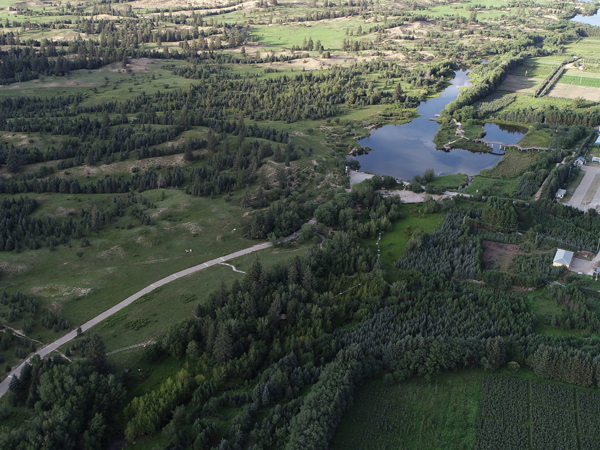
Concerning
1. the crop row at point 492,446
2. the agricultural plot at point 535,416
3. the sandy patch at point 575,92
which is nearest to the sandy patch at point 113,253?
the agricultural plot at point 535,416

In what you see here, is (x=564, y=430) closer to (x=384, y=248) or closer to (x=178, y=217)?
(x=384, y=248)

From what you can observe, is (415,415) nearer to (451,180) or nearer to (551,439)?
(551,439)

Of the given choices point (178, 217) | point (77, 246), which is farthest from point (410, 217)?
point (77, 246)

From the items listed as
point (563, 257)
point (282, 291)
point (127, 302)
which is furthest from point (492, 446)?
point (127, 302)

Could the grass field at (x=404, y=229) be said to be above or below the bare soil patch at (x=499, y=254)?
below

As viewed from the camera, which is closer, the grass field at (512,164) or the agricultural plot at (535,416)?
the agricultural plot at (535,416)

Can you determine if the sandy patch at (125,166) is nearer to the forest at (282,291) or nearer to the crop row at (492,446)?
the forest at (282,291)
